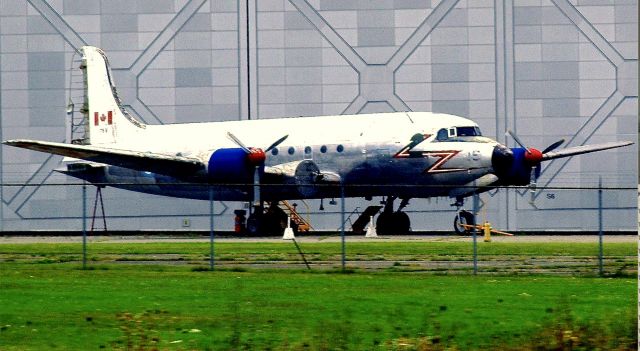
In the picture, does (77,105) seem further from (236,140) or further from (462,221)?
(462,221)

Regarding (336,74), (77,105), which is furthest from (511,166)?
(77,105)

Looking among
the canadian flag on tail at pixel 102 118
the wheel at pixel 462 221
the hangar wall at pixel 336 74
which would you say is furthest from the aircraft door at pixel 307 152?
the canadian flag on tail at pixel 102 118

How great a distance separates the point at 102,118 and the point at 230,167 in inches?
403

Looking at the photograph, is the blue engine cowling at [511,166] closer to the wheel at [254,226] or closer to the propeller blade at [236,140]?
the wheel at [254,226]

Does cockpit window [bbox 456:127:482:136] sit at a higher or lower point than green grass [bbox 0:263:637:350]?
higher

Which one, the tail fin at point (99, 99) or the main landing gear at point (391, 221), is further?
the tail fin at point (99, 99)

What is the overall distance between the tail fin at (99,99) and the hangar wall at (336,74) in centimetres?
303

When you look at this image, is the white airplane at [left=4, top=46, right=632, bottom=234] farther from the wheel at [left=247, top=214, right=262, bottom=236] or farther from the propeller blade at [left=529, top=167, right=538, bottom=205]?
the propeller blade at [left=529, top=167, right=538, bottom=205]

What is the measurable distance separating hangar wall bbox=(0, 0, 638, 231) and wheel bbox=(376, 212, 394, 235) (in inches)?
270

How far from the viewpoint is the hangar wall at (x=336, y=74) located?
58438 millimetres

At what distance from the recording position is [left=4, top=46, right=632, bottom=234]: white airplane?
47.6 m

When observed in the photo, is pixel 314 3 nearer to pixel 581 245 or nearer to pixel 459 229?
pixel 459 229

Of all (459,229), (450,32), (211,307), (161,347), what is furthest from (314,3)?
(161,347)

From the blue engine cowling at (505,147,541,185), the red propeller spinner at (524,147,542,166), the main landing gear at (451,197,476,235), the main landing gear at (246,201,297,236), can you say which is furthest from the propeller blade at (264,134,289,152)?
the red propeller spinner at (524,147,542,166)
